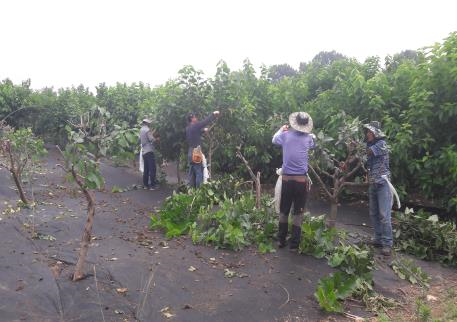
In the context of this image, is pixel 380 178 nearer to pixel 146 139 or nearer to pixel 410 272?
pixel 410 272

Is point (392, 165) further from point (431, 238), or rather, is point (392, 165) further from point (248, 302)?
point (248, 302)

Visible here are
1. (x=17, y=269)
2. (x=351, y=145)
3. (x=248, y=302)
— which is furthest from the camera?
(x=351, y=145)

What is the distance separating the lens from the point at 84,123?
448cm

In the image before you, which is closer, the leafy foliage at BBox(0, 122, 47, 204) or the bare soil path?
the bare soil path

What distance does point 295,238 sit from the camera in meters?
5.76

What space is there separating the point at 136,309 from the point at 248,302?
1092mm

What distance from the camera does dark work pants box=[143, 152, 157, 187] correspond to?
34.2 feet

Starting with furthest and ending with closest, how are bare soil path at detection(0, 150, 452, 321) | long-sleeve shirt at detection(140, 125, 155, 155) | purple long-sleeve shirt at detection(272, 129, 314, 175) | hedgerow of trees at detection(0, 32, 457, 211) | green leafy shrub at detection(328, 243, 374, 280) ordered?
1. long-sleeve shirt at detection(140, 125, 155, 155)
2. hedgerow of trees at detection(0, 32, 457, 211)
3. purple long-sleeve shirt at detection(272, 129, 314, 175)
4. green leafy shrub at detection(328, 243, 374, 280)
5. bare soil path at detection(0, 150, 452, 321)

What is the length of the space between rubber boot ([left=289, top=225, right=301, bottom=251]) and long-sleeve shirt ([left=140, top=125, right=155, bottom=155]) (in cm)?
528

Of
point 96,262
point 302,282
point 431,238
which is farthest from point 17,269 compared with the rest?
point 431,238

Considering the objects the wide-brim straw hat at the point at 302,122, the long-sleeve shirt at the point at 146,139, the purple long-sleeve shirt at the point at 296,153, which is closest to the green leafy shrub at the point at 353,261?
the purple long-sleeve shirt at the point at 296,153

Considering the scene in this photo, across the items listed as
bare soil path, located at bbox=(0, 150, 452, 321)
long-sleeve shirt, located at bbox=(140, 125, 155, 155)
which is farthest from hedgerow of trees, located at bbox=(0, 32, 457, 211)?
bare soil path, located at bbox=(0, 150, 452, 321)

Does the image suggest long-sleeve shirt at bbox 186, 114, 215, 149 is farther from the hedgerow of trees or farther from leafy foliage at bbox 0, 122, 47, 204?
leafy foliage at bbox 0, 122, 47, 204

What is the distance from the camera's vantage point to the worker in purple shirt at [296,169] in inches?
223
